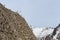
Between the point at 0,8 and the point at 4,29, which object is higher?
the point at 0,8

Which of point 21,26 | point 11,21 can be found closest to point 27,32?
point 21,26

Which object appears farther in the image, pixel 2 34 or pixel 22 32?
pixel 22 32

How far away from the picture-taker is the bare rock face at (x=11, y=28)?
9.80m

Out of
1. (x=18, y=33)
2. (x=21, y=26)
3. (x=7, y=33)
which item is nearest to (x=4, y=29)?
(x=7, y=33)

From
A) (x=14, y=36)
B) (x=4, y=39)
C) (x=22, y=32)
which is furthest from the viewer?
(x=22, y=32)

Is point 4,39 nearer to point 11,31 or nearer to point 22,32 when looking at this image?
point 11,31

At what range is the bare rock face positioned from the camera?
9798 mm

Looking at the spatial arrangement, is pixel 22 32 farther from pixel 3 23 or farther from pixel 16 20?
pixel 3 23

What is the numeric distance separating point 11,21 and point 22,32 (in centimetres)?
78

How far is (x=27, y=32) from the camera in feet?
38.3

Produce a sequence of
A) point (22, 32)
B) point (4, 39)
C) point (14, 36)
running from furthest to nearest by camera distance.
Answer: point (22, 32) → point (14, 36) → point (4, 39)

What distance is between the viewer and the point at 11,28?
33.2ft

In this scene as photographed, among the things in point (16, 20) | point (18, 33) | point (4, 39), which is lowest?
point (4, 39)

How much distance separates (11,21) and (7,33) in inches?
27.1
